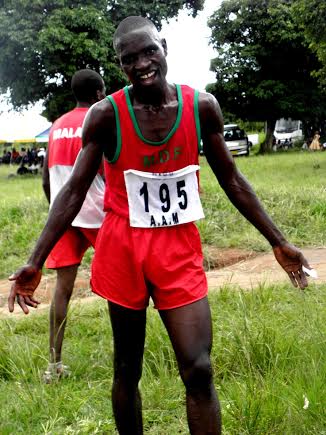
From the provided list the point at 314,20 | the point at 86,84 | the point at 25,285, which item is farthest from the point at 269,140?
the point at 25,285

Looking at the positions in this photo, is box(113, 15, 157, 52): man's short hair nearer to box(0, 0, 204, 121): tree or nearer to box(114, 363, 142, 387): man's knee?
box(114, 363, 142, 387): man's knee

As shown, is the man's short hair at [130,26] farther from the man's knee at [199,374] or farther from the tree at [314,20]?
the tree at [314,20]

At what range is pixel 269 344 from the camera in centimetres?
327

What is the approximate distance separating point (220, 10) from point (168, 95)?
2899 cm

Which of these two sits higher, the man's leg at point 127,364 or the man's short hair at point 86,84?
the man's short hair at point 86,84

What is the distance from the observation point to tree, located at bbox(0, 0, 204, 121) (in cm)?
2083

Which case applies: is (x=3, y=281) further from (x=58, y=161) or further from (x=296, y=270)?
(x=296, y=270)

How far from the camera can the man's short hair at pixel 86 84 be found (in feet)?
12.3

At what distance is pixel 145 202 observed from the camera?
2.26 metres

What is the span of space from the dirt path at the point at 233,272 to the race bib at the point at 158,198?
2899mm

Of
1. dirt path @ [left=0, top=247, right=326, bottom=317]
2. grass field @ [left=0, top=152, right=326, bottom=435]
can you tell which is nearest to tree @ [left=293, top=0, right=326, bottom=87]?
dirt path @ [left=0, top=247, right=326, bottom=317]

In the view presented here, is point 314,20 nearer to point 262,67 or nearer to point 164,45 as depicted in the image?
point 164,45

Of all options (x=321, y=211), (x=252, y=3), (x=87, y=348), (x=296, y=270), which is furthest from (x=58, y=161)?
(x=252, y=3)

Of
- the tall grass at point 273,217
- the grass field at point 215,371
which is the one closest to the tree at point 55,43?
the tall grass at point 273,217
